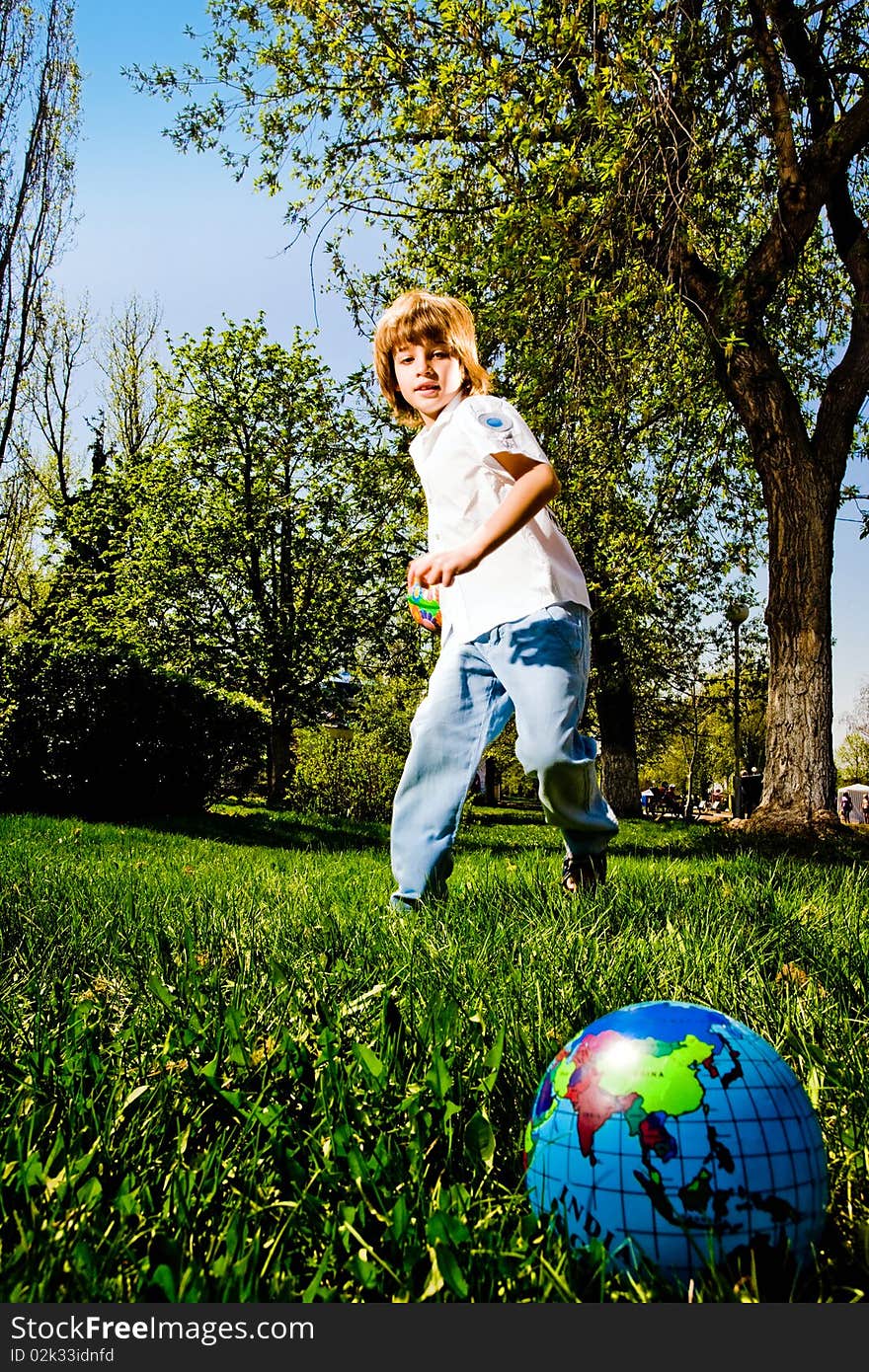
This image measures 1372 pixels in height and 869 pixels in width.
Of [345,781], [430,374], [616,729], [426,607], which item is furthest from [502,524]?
[616,729]

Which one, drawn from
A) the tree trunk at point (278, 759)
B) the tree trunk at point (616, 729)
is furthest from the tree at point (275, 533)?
the tree trunk at point (616, 729)

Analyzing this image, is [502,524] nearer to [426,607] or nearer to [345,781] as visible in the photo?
[426,607]

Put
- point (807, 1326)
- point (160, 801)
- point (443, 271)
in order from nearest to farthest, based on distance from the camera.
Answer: point (807, 1326) < point (443, 271) < point (160, 801)

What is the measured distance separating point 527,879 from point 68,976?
6.83ft

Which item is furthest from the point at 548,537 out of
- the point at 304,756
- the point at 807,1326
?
the point at 304,756

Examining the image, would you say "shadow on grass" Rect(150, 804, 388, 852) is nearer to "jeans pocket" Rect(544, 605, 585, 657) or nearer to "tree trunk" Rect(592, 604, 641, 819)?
"jeans pocket" Rect(544, 605, 585, 657)

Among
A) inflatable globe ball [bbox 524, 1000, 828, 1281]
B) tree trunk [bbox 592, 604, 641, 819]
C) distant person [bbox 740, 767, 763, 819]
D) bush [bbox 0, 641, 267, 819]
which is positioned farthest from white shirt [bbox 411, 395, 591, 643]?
distant person [bbox 740, 767, 763, 819]

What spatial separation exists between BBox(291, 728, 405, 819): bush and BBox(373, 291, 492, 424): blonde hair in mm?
14359

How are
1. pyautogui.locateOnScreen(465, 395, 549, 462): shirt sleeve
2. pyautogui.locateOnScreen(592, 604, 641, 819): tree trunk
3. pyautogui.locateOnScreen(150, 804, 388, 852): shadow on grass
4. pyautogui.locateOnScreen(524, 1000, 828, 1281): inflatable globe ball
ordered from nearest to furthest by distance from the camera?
pyautogui.locateOnScreen(524, 1000, 828, 1281): inflatable globe ball → pyautogui.locateOnScreen(465, 395, 549, 462): shirt sleeve → pyautogui.locateOnScreen(150, 804, 388, 852): shadow on grass → pyautogui.locateOnScreen(592, 604, 641, 819): tree trunk

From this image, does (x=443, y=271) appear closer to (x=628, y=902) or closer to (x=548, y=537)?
(x=548, y=537)

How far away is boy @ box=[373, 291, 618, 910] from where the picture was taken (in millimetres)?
3398

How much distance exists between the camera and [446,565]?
10.5 feet

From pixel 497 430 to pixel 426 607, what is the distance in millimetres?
989

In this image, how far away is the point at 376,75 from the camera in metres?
8.88
